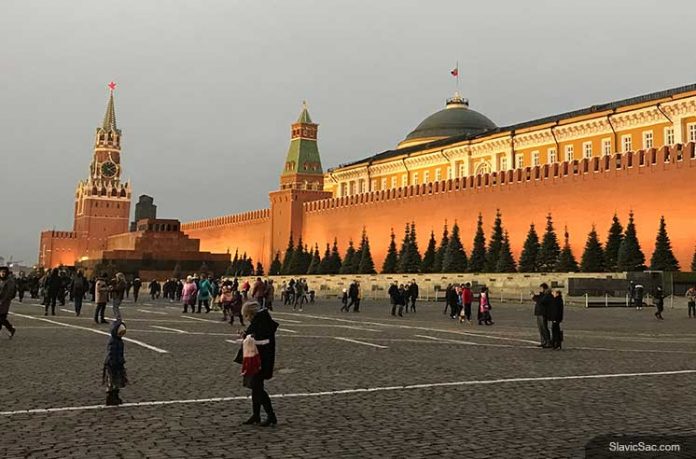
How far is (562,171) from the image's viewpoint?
106 ft

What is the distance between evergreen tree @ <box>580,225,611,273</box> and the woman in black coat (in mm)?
23753

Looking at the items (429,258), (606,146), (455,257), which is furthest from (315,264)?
(606,146)

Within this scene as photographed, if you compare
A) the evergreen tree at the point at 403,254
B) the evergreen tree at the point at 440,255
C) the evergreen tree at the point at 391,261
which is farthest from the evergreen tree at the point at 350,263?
the evergreen tree at the point at 440,255

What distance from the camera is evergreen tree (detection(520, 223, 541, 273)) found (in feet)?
98.1

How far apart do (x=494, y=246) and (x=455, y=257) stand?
209 cm

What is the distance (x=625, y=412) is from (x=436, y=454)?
2.10 m

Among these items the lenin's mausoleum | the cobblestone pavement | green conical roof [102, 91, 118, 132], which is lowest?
the cobblestone pavement

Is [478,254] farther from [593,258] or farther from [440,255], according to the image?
[593,258]

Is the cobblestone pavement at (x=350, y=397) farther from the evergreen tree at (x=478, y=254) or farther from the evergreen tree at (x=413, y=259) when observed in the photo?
the evergreen tree at (x=413, y=259)

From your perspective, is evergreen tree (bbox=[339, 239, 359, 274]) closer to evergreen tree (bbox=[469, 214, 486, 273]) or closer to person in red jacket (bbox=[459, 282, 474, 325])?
evergreen tree (bbox=[469, 214, 486, 273])

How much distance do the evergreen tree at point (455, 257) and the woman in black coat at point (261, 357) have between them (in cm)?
2829

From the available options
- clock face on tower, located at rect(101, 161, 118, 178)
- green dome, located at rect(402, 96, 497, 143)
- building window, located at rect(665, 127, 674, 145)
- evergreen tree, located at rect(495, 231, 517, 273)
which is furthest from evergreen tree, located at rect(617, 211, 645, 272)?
clock face on tower, located at rect(101, 161, 118, 178)

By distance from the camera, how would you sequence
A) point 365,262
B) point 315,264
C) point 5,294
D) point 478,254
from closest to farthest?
point 5,294 < point 478,254 < point 365,262 < point 315,264

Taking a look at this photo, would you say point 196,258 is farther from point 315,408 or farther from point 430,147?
point 315,408
